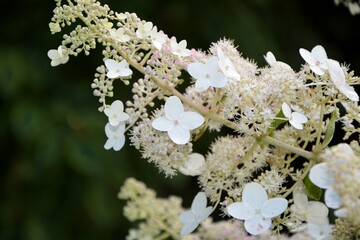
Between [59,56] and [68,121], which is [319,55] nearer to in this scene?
[59,56]

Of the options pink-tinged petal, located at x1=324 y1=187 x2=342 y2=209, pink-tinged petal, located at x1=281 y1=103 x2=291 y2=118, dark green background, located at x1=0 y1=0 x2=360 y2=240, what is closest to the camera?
pink-tinged petal, located at x1=324 y1=187 x2=342 y2=209

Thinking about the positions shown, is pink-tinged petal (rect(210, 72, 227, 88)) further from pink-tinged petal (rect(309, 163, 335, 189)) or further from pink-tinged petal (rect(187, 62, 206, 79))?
pink-tinged petal (rect(309, 163, 335, 189))

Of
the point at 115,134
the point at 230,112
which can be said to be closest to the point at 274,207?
the point at 230,112

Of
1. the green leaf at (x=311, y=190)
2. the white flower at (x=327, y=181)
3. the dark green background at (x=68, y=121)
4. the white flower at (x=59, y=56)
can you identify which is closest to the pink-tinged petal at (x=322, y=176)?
the white flower at (x=327, y=181)

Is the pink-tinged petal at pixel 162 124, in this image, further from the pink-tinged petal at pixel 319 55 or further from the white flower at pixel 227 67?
the pink-tinged petal at pixel 319 55

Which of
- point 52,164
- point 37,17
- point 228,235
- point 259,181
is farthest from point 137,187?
point 37,17

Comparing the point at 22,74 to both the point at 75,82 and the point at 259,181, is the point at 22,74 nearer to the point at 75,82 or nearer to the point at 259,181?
the point at 75,82

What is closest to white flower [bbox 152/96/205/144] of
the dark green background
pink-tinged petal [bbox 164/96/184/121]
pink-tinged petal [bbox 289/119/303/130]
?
pink-tinged petal [bbox 164/96/184/121]
